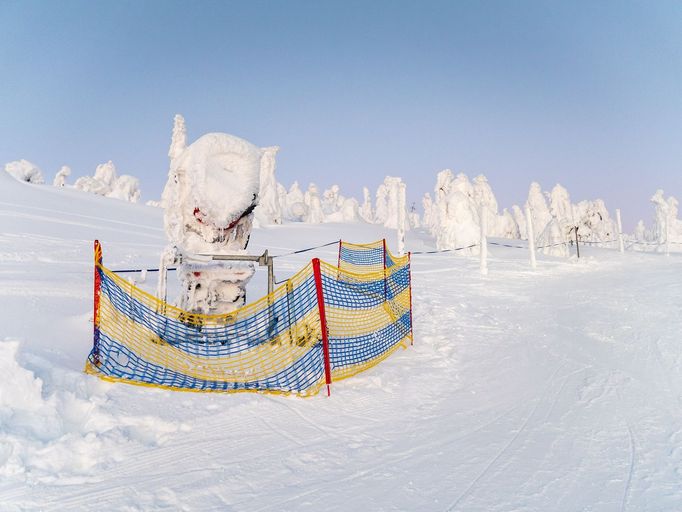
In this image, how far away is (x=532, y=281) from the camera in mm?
15117

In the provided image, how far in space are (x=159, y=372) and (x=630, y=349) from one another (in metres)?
6.77

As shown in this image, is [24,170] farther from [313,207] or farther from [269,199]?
[313,207]

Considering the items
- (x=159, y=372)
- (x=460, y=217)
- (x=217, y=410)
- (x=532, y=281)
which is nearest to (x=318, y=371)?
(x=217, y=410)

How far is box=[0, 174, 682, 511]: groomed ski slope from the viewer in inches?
113

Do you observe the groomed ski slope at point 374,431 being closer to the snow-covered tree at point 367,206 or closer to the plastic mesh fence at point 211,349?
the plastic mesh fence at point 211,349

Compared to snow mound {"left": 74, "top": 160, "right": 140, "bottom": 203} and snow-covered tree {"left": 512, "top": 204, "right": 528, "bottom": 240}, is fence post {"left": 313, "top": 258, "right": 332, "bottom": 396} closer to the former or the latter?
snow mound {"left": 74, "top": 160, "right": 140, "bottom": 203}

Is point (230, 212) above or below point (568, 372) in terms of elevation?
above

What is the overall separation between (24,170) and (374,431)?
49.2m

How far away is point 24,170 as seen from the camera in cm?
4128

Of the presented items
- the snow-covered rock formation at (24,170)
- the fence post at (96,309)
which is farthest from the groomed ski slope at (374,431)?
the snow-covered rock formation at (24,170)

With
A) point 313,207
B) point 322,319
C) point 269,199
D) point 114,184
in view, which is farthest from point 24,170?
point 322,319

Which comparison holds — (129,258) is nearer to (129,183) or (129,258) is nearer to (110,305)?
(110,305)

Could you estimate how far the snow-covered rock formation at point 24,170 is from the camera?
40688mm

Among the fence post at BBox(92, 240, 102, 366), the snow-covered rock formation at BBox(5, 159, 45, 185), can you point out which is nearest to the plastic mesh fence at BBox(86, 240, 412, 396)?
the fence post at BBox(92, 240, 102, 366)
